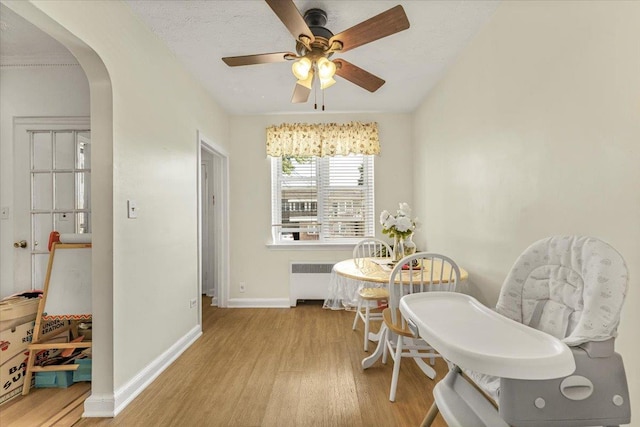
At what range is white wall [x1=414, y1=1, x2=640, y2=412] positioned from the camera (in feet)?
3.62

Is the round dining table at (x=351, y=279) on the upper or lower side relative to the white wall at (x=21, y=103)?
lower

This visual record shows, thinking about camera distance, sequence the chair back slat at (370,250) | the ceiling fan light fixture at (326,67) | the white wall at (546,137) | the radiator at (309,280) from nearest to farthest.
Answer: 1. the white wall at (546,137)
2. the ceiling fan light fixture at (326,67)
3. the chair back slat at (370,250)
4. the radiator at (309,280)

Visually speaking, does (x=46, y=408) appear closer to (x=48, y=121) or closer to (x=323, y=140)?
(x=48, y=121)

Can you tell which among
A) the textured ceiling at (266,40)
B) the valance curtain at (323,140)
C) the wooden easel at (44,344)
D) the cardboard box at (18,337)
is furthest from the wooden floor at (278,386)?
the textured ceiling at (266,40)

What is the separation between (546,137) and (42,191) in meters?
3.64

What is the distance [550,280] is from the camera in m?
1.13

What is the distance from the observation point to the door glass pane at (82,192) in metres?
2.33

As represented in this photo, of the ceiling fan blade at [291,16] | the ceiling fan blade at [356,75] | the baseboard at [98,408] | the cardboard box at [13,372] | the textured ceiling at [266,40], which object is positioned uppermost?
the textured ceiling at [266,40]

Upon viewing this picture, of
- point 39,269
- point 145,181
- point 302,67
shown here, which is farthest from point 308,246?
point 39,269

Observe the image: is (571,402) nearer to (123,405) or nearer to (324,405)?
(324,405)

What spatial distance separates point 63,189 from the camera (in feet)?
7.68

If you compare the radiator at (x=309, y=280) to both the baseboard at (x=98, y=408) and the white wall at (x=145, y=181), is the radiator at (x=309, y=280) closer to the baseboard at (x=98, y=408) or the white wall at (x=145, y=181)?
the white wall at (x=145, y=181)

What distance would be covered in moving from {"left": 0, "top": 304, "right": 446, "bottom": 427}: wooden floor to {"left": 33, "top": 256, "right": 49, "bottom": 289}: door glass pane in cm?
102

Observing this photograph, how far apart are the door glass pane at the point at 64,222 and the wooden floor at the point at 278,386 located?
4.27 feet
